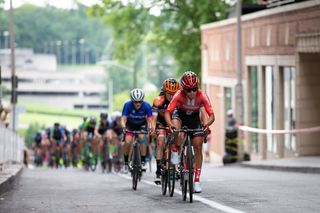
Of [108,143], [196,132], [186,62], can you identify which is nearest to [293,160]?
[108,143]

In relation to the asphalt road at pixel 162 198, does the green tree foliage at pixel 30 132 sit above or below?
above

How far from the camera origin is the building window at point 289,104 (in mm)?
41531

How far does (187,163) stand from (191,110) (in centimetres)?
95

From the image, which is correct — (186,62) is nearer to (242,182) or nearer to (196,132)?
(242,182)

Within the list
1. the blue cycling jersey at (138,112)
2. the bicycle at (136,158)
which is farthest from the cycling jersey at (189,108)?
the blue cycling jersey at (138,112)

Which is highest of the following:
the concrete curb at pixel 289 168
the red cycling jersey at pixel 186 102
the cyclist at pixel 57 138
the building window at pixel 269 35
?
the building window at pixel 269 35

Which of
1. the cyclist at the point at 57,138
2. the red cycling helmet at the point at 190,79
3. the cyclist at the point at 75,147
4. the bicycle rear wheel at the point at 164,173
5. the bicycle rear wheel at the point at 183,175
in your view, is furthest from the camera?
the cyclist at the point at 57,138

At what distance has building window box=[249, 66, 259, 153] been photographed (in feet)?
160

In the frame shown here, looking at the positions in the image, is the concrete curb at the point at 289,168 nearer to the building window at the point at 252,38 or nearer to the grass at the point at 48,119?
the building window at the point at 252,38

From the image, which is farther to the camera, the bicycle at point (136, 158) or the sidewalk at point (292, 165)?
the sidewalk at point (292, 165)

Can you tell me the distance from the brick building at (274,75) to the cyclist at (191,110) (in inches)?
752

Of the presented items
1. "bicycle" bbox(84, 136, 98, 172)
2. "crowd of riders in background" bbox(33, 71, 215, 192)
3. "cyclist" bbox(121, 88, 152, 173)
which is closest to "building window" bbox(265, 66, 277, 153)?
"bicycle" bbox(84, 136, 98, 172)

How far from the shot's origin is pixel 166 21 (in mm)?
72125

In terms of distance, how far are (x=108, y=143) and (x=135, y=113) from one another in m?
10.8
